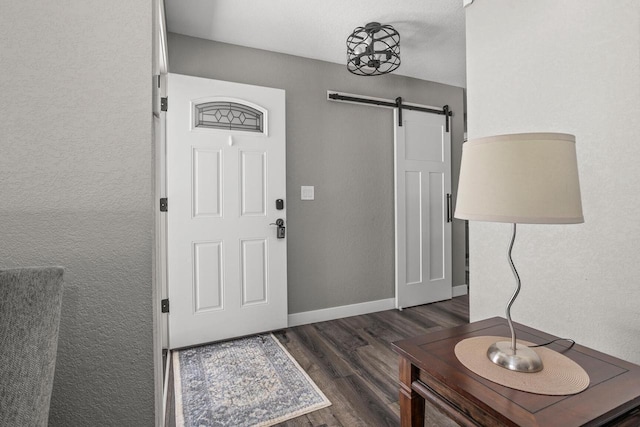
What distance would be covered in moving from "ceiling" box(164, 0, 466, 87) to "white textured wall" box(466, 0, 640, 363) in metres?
0.66

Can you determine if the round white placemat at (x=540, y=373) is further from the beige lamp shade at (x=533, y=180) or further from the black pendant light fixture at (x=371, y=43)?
the black pendant light fixture at (x=371, y=43)

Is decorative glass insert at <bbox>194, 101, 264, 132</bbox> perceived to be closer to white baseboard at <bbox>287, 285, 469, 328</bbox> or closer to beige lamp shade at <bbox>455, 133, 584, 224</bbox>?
white baseboard at <bbox>287, 285, 469, 328</bbox>

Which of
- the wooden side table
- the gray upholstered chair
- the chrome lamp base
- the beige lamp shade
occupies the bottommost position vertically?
the wooden side table

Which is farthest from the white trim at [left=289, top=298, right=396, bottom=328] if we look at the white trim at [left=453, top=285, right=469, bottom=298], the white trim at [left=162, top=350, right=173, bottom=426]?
the white trim at [left=162, top=350, right=173, bottom=426]

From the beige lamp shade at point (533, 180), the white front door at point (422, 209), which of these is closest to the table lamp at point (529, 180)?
the beige lamp shade at point (533, 180)

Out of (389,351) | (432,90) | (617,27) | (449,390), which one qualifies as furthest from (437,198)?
(449,390)

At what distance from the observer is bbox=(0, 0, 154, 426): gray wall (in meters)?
0.87

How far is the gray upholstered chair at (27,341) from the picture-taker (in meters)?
0.56

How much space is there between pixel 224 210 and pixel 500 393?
2.16 meters

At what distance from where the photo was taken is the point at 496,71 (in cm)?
165

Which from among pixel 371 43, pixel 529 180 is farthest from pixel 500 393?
pixel 371 43

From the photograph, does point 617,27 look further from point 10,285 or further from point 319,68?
point 319,68

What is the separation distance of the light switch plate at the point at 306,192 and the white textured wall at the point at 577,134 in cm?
155

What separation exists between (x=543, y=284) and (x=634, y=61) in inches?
35.9
